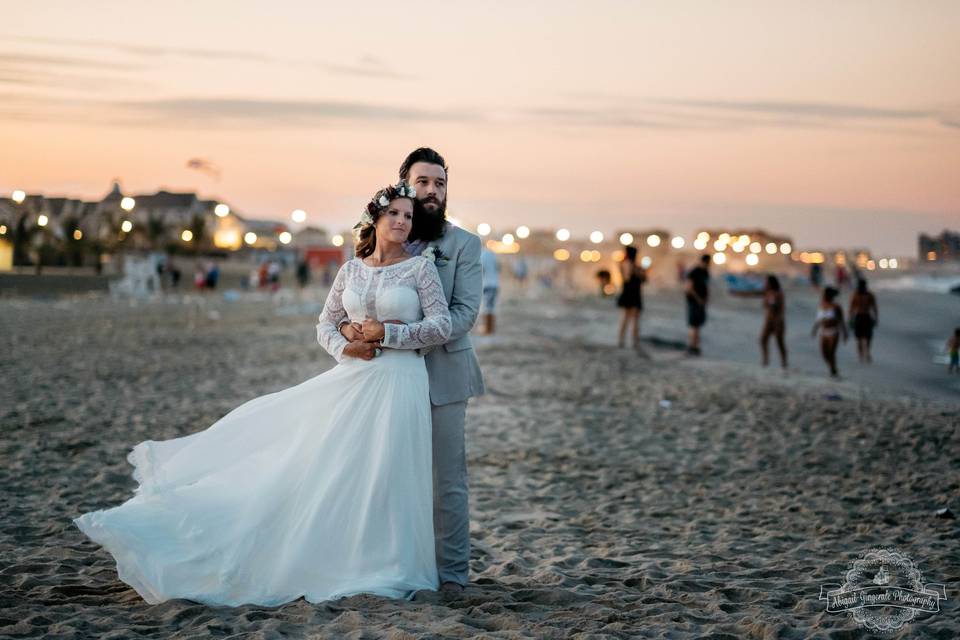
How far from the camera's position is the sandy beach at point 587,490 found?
4320 millimetres

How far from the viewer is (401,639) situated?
3.94 m

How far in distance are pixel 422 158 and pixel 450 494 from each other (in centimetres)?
164

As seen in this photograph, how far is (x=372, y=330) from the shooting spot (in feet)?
15.2

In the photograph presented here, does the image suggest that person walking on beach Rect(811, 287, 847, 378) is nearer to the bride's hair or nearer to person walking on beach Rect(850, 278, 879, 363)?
person walking on beach Rect(850, 278, 879, 363)

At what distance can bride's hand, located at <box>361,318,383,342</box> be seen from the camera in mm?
4621

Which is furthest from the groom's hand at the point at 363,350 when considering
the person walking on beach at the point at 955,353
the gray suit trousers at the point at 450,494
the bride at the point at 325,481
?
the person walking on beach at the point at 955,353

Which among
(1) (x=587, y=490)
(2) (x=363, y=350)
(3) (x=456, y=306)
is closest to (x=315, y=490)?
(2) (x=363, y=350)

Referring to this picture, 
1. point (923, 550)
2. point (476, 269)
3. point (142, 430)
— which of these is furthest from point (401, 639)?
point (142, 430)

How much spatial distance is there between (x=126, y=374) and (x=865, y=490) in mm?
10166

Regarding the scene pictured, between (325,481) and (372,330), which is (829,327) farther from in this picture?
(325,481)

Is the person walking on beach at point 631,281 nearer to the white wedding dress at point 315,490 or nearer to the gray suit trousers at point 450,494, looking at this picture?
the gray suit trousers at point 450,494

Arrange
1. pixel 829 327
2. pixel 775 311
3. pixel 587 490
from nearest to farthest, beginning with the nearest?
1. pixel 587 490
2. pixel 829 327
3. pixel 775 311

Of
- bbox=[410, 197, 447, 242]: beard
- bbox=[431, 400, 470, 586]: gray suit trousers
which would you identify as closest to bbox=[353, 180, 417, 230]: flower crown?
bbox=[410, 197, 447, 242]: beard

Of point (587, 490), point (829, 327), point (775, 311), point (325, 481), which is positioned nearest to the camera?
point (325, 481)
